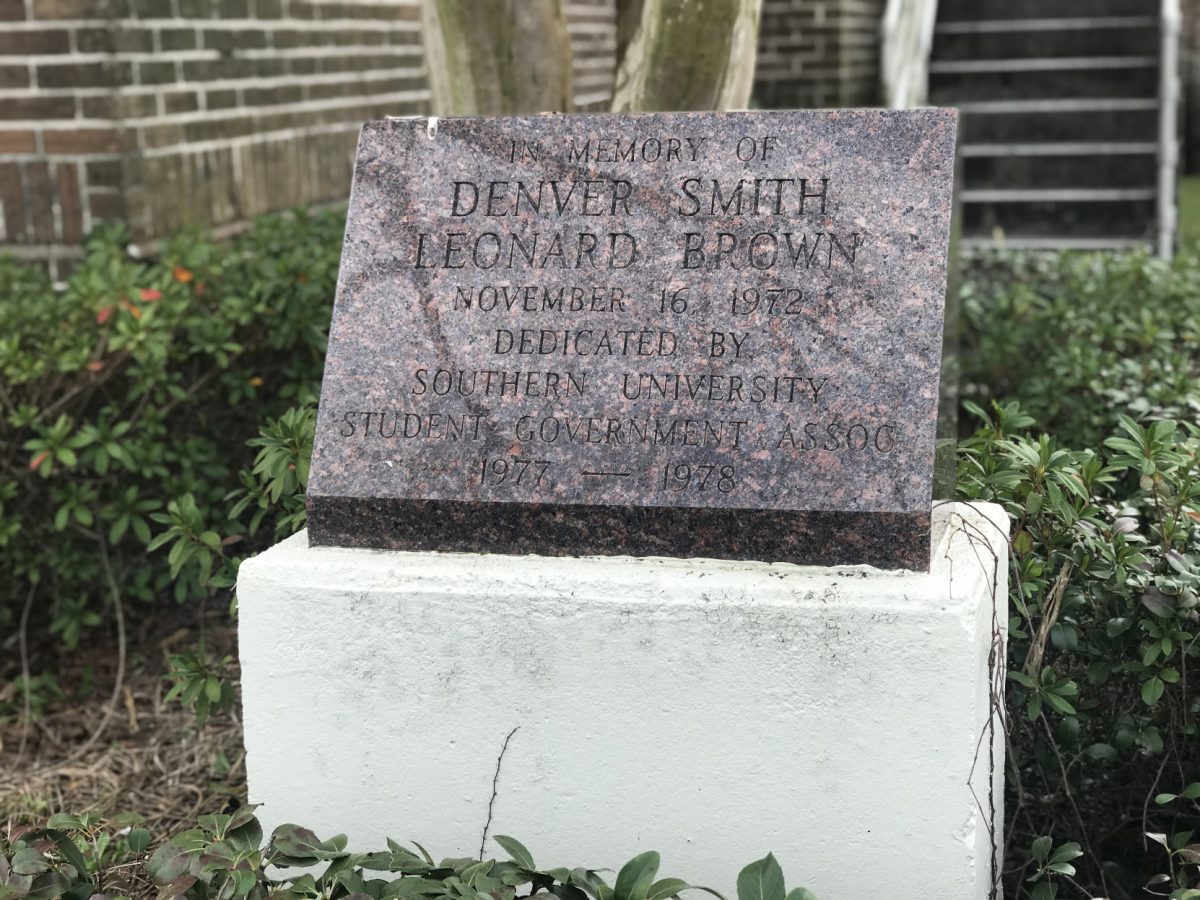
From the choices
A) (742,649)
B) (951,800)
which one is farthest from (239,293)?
(951,800)

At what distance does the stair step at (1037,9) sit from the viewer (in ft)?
27.8

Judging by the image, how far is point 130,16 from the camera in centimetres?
472

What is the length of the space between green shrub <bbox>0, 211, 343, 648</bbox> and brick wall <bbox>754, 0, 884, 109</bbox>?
18.1 feet

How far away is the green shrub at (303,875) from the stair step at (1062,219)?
6292 millimetres

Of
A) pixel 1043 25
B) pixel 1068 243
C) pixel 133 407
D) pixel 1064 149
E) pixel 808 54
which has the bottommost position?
pixel 133 407

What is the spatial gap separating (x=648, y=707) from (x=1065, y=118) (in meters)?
6.78

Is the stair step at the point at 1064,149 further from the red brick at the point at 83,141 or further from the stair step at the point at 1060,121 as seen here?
the red brick at the point at 83,141

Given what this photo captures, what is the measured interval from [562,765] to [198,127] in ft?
11.4

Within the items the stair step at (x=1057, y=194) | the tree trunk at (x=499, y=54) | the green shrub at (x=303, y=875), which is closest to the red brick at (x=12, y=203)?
the tree trunk at (x=499, y=54)

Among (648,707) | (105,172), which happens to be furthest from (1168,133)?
(648,707)

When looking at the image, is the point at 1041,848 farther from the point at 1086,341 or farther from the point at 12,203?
the point at 12,203

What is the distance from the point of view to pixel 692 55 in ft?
12.0

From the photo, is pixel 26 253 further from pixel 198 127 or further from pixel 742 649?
pixel 742 649

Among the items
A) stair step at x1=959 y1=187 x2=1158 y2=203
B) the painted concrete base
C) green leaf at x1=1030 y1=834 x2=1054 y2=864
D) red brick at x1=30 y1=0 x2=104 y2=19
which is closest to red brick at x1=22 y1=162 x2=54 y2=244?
red brick at x1=30 y1=0 x2=104 y2=19
